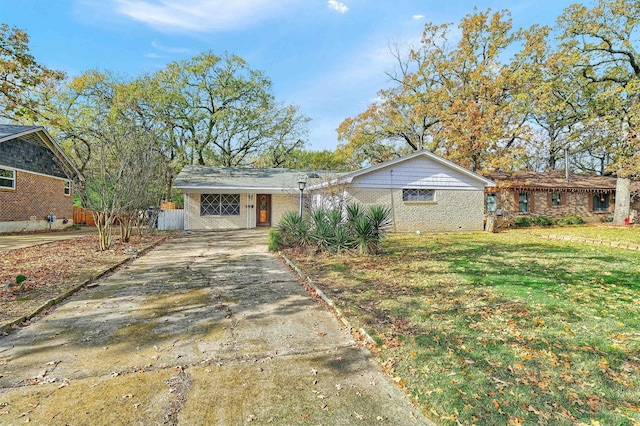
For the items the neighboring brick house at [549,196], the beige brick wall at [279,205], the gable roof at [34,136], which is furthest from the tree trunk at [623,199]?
the gable roof at [34,136]

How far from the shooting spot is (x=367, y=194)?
48.1 feet

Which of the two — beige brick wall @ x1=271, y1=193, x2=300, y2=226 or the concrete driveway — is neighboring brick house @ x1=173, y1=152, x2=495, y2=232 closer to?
beige brick wall @ x1=271, y1=193, x2=300, y2=226

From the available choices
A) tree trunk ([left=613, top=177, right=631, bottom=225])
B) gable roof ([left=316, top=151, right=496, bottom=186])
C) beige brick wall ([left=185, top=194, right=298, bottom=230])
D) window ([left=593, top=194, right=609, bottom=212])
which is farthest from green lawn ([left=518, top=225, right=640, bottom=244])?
beige brick wall ([left=185, top=194, right=298, bottom=230])

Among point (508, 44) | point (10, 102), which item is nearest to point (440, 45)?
point (508, 44)

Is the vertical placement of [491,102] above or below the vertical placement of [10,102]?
above

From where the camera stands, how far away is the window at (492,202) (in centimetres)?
2075

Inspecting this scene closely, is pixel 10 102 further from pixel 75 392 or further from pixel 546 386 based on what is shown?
pixel 546 386

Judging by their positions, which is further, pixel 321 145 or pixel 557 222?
pixel 321 145

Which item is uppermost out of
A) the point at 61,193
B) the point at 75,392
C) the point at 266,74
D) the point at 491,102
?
the point at 266,74

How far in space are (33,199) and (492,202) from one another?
85.3 feet

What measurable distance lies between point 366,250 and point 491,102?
15.9m

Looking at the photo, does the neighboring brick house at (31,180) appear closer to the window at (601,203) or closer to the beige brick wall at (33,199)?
the beige brick wall at (33,199)

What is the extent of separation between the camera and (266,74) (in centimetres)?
2470

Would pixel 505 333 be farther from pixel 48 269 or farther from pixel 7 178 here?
pixel 7 178
